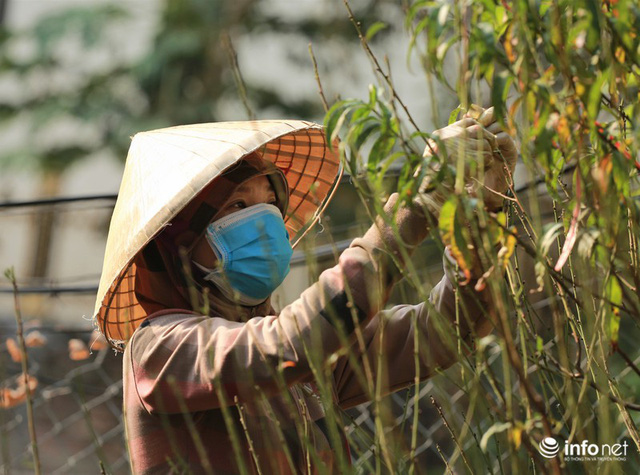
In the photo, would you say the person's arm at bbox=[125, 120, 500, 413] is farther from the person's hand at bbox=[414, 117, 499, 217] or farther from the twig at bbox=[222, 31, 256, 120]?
the twig at bbox=[222, 31, 256, 120]

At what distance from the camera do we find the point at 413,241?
1279 millimetres

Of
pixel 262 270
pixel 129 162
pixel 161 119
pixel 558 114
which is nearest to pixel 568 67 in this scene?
pixel 558 114

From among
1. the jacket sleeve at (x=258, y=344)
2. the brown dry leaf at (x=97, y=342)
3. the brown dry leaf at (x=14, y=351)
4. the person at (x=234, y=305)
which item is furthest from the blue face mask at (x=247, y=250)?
the brown dry leaf at (x=14, y=351)

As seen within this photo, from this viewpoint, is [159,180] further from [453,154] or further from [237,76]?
[453,154]

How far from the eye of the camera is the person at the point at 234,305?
1312 mm

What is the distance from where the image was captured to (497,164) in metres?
1.40

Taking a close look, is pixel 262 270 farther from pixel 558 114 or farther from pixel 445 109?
pixel 445 109

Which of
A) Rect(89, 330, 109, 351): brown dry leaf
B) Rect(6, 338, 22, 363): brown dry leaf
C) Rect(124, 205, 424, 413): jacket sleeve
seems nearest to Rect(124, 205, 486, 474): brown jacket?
Rect(124, 205, 424, 413): jacket sleeve

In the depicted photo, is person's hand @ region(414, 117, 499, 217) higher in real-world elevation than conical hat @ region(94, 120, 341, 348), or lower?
higher

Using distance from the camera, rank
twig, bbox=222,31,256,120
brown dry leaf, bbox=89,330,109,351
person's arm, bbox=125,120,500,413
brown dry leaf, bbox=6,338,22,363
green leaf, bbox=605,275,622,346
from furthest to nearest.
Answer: brown dry leaf, bbox=6,338,22,363 < brown dry leaf, bbox=89,330,109,351 < person's arm, bbox=125,120,500,413 < twig, bbox=222,31,256,120 < green leaf, bbox=605,275,622,346

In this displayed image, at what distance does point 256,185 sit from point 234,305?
8.1 inches

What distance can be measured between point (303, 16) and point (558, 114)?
10.5 meters

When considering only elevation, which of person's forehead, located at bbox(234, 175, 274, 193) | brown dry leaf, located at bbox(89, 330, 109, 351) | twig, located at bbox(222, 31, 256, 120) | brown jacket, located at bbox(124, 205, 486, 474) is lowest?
brown dry leaf, located at bbox(89, 330, 109, 351)

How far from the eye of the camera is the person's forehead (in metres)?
1.61
